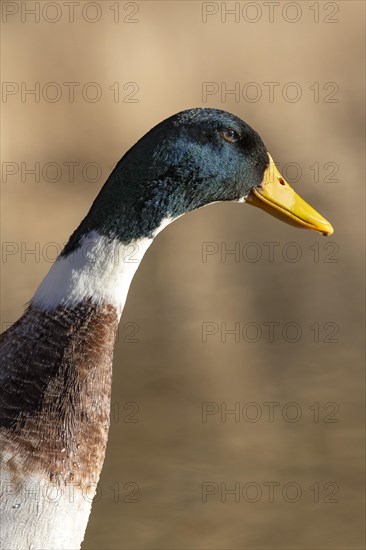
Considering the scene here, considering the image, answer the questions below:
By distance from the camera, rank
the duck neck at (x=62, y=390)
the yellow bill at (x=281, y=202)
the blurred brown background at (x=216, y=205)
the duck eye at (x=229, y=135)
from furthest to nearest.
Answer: the blurred brown background at (x=216, y=205), the yellow bill at (x=281, y=202), the duck eye at (x=229, y=135), the duck neck at (x=62, y=390)

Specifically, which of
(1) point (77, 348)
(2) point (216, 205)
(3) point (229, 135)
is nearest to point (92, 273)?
(1) point (77, 348)

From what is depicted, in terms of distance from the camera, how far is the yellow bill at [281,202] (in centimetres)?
178

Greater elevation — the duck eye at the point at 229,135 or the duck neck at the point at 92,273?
the duck eye at the point at 229,135

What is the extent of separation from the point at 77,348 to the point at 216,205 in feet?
8.92

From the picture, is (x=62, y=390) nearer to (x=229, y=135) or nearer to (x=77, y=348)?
(x=77, y=348)

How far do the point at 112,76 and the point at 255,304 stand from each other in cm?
97

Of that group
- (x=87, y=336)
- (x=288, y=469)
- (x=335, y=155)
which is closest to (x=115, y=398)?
(x=288, y=469)

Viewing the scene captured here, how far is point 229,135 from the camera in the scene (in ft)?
5.53

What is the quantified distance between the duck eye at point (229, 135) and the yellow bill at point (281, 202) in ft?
0.31

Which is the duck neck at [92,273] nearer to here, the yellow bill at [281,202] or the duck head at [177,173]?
the duck head at [177,173]

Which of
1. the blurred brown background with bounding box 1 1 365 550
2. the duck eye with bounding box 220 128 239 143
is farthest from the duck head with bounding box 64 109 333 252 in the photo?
the blurred brown background with bounding box 1 1 365 550

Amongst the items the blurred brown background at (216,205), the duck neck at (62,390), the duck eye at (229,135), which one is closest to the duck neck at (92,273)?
the duck neck at (62,390)

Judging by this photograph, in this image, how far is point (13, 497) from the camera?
1.52 m

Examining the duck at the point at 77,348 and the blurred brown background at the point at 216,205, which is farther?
the blurred brown background at the point at 216,205
